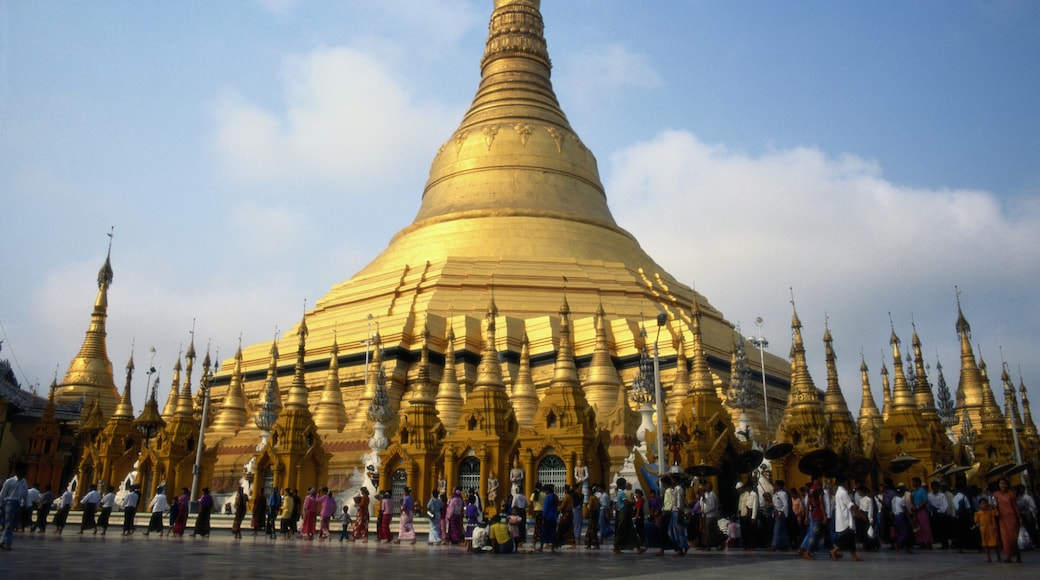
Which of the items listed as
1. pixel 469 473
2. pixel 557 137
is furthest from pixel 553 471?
pixel 557 137

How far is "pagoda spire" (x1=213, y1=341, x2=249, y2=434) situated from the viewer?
33275 mm

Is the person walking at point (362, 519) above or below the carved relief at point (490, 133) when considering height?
below

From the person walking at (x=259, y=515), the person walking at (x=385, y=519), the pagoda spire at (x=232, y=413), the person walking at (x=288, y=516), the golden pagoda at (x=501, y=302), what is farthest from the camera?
the pagoda spire at (x=232, y=413)

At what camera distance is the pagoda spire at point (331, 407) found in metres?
30.3

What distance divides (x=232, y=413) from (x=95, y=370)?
15.4 meters

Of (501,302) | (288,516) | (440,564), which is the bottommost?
(440,564)

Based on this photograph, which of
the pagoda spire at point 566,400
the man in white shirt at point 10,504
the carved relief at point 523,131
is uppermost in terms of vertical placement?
the carved relief at point 523,131

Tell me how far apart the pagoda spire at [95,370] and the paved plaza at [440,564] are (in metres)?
32.8

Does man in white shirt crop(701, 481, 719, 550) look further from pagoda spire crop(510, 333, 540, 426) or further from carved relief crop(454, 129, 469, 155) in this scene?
carved relief crop(454, 129, 469, 155)

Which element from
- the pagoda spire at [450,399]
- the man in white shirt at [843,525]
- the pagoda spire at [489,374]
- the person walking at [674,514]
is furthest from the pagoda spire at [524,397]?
the man in white shirt at [843,525]

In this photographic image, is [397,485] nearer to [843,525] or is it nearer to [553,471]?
[553,471]

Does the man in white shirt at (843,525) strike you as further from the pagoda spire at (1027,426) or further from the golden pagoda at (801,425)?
the pagoda spire at (1027,426)

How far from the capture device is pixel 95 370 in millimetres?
A: 44312

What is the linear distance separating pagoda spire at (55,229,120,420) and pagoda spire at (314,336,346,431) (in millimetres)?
17157
